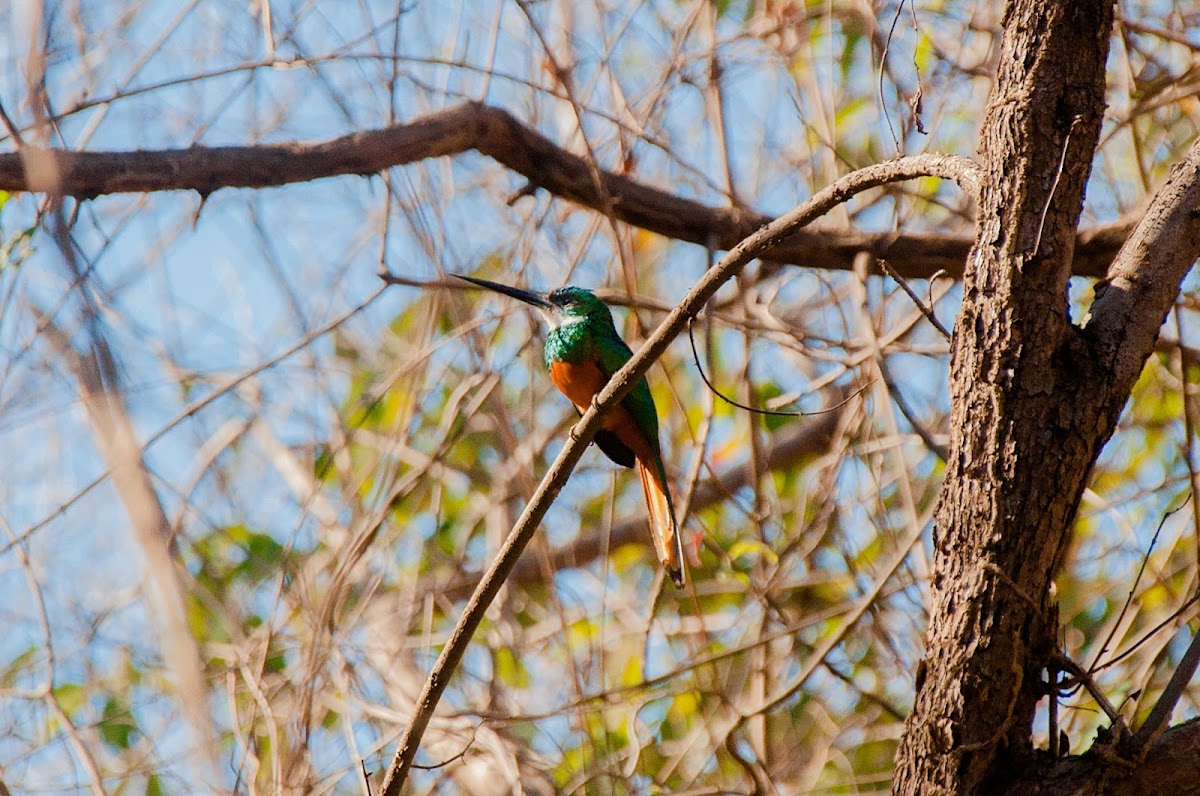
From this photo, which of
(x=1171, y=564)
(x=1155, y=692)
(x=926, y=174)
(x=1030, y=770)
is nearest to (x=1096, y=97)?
(x=926, y=174)

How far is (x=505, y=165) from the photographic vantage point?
118 inches

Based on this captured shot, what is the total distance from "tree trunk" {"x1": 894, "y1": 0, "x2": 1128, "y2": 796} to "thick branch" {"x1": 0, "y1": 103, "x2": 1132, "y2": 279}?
69cm

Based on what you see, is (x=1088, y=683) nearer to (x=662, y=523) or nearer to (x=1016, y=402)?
(x=1016, y=402)

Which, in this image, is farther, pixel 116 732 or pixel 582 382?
pixel 116 732

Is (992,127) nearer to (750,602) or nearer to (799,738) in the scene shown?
(750,602)

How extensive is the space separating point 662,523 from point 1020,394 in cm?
135

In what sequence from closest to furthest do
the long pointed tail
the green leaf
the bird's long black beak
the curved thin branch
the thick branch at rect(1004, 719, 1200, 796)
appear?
the thick branch at rect(1004, 719, 1200, 796) → the curved thin branch → the long pointed tail → the bird's long black beak → the green leaf

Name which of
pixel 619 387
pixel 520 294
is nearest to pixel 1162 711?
pixel 619 387

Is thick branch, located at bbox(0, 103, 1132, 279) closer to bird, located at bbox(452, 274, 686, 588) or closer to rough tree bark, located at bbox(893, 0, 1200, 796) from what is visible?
bird, located at bbox(452, 274, 686, 588)

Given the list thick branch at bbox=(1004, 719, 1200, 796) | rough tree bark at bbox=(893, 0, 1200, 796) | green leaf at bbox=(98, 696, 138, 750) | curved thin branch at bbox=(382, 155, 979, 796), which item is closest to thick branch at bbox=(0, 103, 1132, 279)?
curved thin branch at bbox=(382, 155, 979, 796)

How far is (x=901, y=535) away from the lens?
3885mm

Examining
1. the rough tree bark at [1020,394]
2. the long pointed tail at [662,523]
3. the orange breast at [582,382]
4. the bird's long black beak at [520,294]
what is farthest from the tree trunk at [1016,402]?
the orange breast at [582,382]

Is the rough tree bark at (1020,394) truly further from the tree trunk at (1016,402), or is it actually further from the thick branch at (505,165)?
the thick branch at (505,165)

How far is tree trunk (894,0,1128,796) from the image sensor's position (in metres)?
1.65
